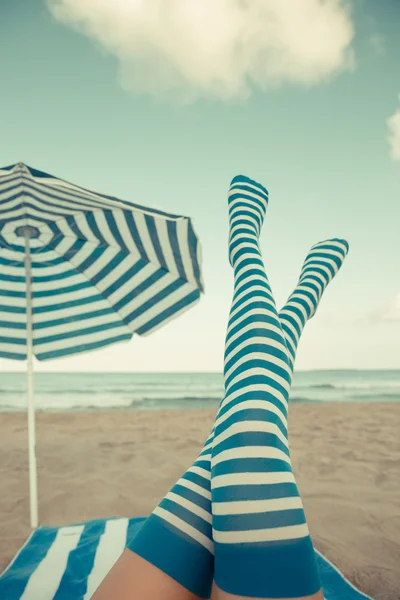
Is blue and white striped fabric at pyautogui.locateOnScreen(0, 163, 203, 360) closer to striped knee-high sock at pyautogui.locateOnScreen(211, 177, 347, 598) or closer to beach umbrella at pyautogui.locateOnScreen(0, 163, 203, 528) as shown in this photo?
beach umbrella at pyautogui.locateOnScreen(0, 163, 203, 528)

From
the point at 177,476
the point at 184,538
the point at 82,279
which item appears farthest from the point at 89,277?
the point at 184,538

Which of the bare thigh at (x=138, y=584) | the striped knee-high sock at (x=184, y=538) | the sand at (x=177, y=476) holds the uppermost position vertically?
the striped knee-high sock at (x=184, y=538)

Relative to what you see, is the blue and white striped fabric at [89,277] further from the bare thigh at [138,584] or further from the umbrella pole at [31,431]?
the bare thigh at [138,584]

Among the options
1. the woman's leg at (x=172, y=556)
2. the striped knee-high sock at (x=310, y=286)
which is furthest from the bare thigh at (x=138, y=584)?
the striped knee-high sock at (x=310, y=286)

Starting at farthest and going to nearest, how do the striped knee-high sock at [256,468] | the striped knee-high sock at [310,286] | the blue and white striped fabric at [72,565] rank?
the blue and white striped fabric at [72,565], the striped knee-high sock at [310,286], the striped knee-high sock at [256,468]

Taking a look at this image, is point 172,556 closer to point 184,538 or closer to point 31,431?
point 184,538

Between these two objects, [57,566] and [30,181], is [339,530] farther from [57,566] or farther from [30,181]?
[30,181]

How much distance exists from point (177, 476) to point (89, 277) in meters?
1.76

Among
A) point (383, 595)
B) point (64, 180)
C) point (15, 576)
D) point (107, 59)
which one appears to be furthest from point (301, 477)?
point (107, 59)

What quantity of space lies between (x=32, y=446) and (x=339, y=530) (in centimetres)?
171

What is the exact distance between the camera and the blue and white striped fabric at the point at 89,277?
233 centimetres

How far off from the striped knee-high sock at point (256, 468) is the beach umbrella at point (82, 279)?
3.92ft

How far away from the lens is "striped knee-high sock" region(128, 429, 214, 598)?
833 millimetres

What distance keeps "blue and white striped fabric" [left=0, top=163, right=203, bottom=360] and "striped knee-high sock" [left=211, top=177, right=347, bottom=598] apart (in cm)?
122
